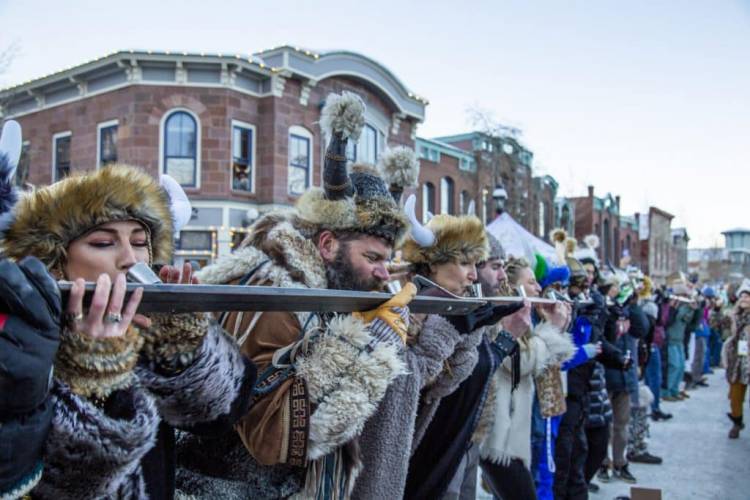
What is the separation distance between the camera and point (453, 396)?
130 inches

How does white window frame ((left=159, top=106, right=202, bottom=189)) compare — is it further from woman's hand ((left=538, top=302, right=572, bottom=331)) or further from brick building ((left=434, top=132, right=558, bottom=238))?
woman's hand ((left=538, top=302, right=572, bottom=331))

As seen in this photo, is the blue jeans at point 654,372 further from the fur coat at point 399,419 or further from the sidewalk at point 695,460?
the fur coat at point 399,419

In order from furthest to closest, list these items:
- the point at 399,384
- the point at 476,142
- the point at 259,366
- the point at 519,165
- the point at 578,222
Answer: the point at 578,222
the point at 476,142
the point at 519,165
the point at 399,384
the point at 259,366

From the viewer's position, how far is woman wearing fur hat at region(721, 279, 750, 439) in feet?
26.0

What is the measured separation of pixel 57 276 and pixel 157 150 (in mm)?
15081

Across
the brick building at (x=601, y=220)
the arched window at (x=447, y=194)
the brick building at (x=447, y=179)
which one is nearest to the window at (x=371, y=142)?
the brick building at (x=447, y=179)

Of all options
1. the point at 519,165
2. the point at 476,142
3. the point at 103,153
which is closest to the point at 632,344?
the point at 103,153

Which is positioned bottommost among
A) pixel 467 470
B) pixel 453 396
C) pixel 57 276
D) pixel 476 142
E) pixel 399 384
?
pixel 467 470

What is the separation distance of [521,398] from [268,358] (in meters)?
2.47

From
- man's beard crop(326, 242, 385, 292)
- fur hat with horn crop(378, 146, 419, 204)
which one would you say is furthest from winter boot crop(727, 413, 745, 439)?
man's beard crop(326, 242, 385, 292)

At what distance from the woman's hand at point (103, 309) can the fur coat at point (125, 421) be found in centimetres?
16

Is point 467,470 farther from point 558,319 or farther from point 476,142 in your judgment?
point 476,142

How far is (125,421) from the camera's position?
1.45 m

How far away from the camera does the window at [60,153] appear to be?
17.4 m
